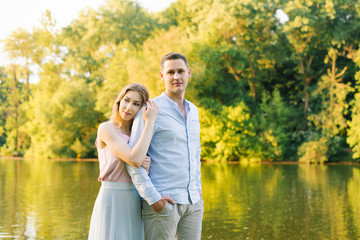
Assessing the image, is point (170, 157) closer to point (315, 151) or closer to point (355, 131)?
point (355, 131)

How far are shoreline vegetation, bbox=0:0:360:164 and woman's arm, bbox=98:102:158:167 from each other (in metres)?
23.9

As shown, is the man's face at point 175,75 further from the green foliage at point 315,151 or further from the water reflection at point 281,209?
the green foliage at point 315,151

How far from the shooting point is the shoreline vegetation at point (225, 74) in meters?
28.0

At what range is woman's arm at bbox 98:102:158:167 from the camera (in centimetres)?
294

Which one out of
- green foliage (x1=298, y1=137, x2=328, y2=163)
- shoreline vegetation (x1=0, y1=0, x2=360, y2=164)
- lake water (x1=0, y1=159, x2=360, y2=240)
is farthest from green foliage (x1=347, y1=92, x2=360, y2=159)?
lake water (x1=0, y1=159, x2=360, y2=240)

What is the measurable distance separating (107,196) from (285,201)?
9.17 metres

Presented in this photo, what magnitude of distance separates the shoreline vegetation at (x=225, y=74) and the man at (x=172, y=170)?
23.6 meters

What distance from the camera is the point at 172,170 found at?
3.06m

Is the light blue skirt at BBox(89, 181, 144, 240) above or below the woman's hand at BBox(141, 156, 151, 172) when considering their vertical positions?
below

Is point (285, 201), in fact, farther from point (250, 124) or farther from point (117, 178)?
point (250, 124)

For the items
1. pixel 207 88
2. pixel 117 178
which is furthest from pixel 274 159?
pixel 117 178

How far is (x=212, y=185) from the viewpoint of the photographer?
1512cm

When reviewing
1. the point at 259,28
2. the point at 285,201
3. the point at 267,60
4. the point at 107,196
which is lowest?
the point at 285,201

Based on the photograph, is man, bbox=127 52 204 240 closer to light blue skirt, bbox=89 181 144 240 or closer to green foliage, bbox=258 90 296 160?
light blue skirt, bbox=89 181 144 240
